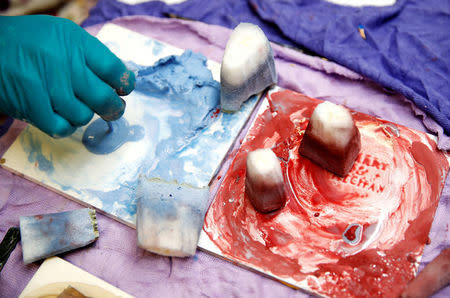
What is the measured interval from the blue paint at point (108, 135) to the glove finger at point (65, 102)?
0.22 m

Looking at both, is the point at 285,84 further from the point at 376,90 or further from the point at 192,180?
the point at 192,180

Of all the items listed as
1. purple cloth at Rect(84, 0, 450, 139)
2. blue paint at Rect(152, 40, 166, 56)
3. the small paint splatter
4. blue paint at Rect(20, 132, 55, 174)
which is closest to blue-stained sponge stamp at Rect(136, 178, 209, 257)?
blue paint at Rect(20, 132, 55, 174)

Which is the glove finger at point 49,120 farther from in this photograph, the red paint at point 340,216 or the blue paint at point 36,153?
the red paint at point 340,216

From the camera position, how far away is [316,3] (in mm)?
1952

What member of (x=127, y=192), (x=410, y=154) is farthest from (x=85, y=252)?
(x=410, y=154)

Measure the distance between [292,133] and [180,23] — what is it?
2.71 feet

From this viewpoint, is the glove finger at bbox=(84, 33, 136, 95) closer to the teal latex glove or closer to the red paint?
the teal latex glove

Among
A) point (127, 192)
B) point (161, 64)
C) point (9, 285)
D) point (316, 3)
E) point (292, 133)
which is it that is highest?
point (316, 3)

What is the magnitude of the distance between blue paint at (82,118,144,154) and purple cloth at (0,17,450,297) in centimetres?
24

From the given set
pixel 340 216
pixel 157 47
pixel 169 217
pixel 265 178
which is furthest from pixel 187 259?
Result: pixel 157 47

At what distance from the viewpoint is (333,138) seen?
1.35 meters

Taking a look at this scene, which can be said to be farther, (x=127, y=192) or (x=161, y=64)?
(x=161, y=64)

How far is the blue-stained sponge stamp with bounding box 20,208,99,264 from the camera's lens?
4.66 feet

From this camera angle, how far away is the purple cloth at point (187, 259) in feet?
4.61
